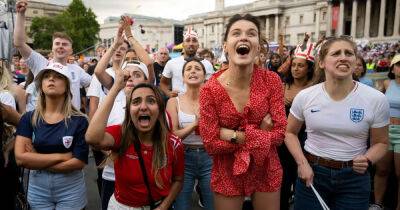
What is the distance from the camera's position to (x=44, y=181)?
3.03 meters

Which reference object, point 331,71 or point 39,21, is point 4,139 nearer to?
point 331,71

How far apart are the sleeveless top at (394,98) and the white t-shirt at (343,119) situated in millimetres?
1764

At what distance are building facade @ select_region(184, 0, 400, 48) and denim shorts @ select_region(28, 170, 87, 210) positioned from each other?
42.0 metres

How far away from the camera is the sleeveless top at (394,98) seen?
433 centimetres

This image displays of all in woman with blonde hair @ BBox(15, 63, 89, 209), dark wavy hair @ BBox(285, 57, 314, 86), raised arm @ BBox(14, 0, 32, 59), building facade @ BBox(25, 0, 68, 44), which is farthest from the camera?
building facade @ BBox(25, 0, 68, 44)

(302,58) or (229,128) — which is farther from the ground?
(302,58)

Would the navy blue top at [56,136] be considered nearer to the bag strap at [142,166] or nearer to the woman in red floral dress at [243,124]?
the bag strap at [142,166]

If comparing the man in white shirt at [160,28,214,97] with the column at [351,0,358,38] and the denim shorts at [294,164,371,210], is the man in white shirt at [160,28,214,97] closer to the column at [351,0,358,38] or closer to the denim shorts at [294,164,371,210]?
the denim shorts at [294,164,371,210]

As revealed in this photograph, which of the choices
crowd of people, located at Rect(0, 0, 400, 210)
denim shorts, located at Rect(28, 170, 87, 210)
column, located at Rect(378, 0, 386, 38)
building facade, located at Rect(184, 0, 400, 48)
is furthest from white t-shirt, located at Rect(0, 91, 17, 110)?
column, located at Rect(378, 0, 386, 38)

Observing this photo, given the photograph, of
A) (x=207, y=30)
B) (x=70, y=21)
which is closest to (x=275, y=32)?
(x=207, y=30)

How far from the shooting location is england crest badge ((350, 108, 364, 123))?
2.77 metres

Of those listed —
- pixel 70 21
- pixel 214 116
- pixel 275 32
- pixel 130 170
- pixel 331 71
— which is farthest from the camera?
pixel 275 32

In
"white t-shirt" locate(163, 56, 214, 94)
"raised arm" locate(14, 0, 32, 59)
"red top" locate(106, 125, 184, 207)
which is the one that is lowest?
"red top" locate(106, 125, 184, 207)

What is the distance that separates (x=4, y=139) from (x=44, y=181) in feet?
1.90
